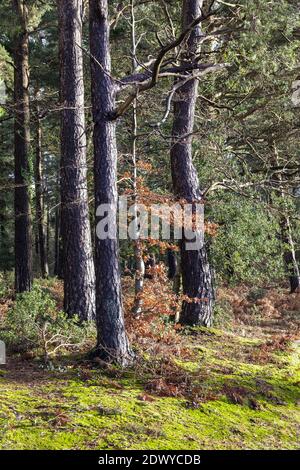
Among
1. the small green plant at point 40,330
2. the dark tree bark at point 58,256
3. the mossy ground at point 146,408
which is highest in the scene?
the dark tree bark at point 58,256

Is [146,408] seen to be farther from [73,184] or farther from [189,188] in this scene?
[189,188]

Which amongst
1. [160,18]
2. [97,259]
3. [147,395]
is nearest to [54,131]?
[160,18]

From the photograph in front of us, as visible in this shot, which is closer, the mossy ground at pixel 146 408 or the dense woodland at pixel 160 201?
the mossy ground at pixel 146 408

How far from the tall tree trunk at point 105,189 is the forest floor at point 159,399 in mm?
450

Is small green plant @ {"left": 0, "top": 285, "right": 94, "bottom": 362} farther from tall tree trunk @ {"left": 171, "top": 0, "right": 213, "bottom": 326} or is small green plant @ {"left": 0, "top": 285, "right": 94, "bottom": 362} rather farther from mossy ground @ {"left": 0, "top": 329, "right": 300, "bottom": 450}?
tall tree trunk @ {"left": 171, "top": 0, "right": 213, "bottom": 326}

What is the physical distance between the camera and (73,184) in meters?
9.56

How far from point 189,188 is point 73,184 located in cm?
256

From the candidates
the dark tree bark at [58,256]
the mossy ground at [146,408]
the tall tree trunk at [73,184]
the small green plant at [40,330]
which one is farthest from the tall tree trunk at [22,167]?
the dark tree bark at [58,256]

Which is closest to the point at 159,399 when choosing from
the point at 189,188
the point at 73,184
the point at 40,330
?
the point at 40,330

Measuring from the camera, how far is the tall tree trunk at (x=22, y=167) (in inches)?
525

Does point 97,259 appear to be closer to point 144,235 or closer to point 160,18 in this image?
point 144,235

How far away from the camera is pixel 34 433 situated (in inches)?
185

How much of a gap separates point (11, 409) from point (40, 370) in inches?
68.4

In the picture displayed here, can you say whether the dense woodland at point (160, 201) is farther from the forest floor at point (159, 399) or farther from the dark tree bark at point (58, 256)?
the dark tree bark at point (58, 256)
